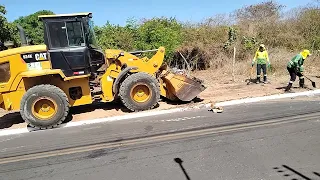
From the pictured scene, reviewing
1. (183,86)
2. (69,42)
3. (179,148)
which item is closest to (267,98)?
(183,86)

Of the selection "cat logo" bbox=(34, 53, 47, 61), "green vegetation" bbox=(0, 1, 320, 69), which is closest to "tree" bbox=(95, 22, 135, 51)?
"green vegetation" bbox=(0, 1, 320, 69)

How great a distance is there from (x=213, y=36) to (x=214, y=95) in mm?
9305

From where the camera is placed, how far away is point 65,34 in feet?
30.1

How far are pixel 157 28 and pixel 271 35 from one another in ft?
22.5

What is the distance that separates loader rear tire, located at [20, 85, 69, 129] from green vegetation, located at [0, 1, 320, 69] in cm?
992

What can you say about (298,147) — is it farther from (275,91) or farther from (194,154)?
(275,91)

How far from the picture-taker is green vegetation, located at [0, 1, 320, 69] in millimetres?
19156

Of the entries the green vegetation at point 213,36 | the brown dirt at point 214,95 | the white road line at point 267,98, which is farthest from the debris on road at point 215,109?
the green vegetation at point 213,36

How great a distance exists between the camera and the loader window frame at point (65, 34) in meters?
9.09

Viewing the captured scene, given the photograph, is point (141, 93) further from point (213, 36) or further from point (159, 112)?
point (213, 36)

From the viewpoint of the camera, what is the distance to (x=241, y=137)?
6816mm

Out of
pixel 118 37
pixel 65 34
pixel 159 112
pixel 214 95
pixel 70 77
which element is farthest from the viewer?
pixel 118 37

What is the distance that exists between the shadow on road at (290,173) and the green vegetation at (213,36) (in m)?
13.6

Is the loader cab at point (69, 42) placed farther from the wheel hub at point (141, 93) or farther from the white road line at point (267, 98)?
the white road line at point (267, 98)
